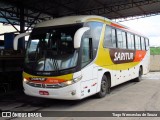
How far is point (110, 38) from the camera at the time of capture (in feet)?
35.3

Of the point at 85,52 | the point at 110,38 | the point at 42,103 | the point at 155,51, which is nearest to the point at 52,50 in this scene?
the point at 85,52

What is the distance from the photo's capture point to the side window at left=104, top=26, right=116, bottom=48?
33.8 ft

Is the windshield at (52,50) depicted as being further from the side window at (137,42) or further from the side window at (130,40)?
the side window at (137,42)

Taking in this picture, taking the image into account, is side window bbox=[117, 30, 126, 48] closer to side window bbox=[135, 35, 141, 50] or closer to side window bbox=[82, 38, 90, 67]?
side window bbox=[135, 35, 141, 50]

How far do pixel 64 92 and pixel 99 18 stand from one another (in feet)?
11.2

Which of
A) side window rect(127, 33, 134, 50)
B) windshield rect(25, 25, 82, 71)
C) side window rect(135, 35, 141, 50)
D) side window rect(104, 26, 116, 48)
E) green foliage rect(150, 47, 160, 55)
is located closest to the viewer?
windshield rect(25, 25, 82, 71)

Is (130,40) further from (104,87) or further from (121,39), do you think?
(104,87)

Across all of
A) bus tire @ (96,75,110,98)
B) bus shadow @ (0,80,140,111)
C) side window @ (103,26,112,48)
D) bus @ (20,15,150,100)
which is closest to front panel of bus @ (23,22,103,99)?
bus @ (20,15,150,100)

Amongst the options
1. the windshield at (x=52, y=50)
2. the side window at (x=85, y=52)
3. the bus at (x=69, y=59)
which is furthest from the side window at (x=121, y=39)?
the windshield at (x=52, y=50)

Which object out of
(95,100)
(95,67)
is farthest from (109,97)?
(95,67)

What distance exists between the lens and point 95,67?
30.0 feet

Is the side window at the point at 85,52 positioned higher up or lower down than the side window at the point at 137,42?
lower down

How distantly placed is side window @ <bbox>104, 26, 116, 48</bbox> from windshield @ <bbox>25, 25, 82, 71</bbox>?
84.1 inches

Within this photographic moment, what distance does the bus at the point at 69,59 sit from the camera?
794 cm
